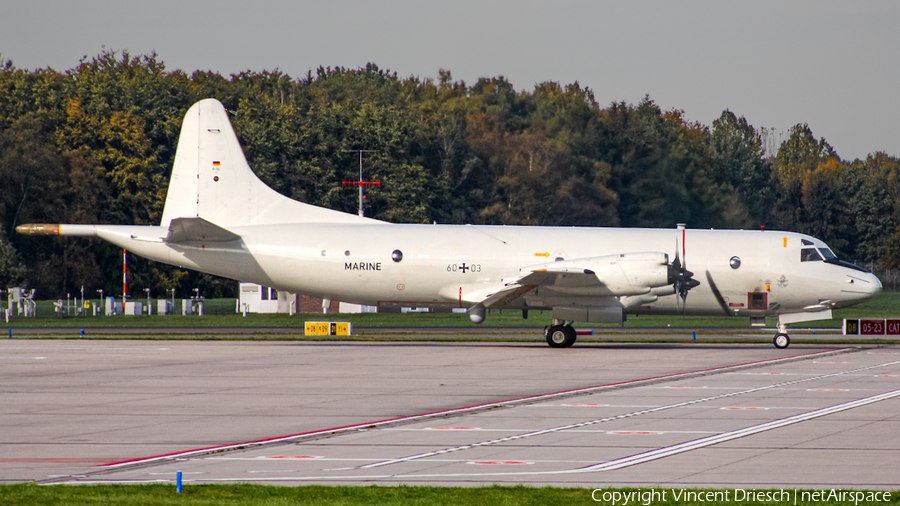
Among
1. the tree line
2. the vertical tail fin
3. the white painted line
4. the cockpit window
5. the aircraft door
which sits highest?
the tree line

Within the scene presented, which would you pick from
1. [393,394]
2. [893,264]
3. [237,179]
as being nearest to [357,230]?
[237,179]

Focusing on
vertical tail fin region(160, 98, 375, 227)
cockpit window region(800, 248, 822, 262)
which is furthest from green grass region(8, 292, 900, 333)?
cockpit window region(800, 248, 822, 262)

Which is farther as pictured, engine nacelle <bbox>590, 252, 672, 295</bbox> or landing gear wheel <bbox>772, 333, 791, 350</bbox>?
landing gear wheel <bbox>772, 333, 791, 350</bbox>

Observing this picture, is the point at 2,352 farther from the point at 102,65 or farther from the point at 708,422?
the point at 102,65

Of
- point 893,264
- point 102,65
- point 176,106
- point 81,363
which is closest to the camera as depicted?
point 81,363

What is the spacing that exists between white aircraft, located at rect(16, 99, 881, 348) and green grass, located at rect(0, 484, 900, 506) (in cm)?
2068

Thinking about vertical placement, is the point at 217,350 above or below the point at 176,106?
below

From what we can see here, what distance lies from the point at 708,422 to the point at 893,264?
78877mm

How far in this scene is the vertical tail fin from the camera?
109 feet

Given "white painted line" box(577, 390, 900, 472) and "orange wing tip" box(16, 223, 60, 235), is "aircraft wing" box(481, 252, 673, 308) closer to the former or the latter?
"white painted line" box(577, 390, 900, 472)

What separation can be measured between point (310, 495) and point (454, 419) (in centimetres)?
603

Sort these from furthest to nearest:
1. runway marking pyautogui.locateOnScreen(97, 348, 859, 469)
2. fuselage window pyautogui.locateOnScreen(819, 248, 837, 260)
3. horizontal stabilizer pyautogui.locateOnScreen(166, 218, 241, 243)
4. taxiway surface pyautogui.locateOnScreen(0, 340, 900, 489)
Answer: fuselage window pyautogui.locateOnScreen(819, 248, 837, 260) → horizontal stabilizer pyautogui.locateOnScreen(166, 218, 241, 243) → runway marking pyautogui.locateOnScreen(97, 348, 859, 469) → taxiway surface pyautogui.locateOnScreen(0, 340, 900, 489)

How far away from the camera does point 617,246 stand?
32.1 meters

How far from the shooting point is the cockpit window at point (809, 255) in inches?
1284
